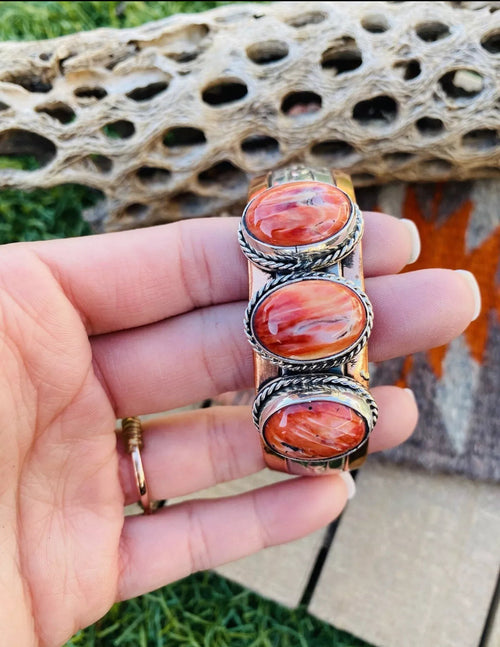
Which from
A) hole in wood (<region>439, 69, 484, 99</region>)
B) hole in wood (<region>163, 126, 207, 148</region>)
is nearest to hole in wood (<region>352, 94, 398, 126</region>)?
hole in wood (<region>439, 69, 484, 99</region>)

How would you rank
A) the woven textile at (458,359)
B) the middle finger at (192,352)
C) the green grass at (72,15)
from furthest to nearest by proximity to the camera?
the green grass at (72,15) → the woven textile at (458,359) → the middle finger at (192,352)

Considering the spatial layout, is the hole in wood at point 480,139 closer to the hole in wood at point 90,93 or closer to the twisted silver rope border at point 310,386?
the twisted silver rope border at point 310,386

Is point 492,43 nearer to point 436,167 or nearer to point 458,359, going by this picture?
point 436,167

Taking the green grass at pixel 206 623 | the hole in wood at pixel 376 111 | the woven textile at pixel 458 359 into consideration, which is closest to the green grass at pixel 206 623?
the green grass at pixel 206 623

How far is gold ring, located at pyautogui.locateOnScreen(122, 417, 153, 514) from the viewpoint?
50.9 inches

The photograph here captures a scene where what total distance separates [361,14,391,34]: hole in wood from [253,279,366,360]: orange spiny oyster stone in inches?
26.4

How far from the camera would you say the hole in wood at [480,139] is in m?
1.44

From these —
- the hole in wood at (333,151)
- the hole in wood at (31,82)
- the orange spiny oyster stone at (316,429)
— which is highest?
the hole in wood at (31,82)

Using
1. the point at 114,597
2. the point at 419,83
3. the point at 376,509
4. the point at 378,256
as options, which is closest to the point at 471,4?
the point at 419,83

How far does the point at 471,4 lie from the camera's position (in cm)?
155

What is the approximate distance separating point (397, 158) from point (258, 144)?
32 centimetres

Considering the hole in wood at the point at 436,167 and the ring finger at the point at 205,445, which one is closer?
the ring finger at the point at 205,445

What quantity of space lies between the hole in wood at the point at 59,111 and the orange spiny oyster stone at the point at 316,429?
0.85 meters

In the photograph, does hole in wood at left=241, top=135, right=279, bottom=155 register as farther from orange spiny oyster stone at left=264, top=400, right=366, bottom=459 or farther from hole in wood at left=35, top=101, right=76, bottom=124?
orange spiny oyster stone at left=264, top=400, right=366, bottom=459
